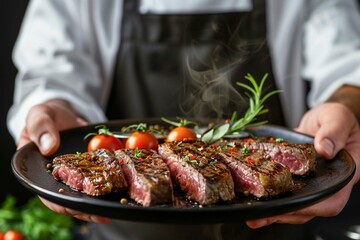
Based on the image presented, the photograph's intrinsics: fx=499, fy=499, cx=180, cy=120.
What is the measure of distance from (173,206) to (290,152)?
663 millimetres

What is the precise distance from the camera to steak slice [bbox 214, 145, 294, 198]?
71.5 inches

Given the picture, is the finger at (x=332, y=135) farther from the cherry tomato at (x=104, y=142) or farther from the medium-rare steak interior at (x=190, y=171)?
the cherry tomato at (x=104, y=142)

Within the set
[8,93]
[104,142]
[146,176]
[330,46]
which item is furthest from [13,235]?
[330,46]

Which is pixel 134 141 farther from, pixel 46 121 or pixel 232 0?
pixel 232 0

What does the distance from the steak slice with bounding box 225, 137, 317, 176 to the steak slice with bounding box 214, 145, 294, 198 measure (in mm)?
114

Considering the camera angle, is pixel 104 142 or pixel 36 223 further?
pixel 36 223

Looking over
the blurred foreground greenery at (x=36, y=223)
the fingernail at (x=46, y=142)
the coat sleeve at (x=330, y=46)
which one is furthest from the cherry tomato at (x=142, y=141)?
the blurred foreground greenery at (x=36, y=223)

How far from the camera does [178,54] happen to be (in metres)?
3.25

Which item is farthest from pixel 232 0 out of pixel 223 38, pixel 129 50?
pixel 129 50

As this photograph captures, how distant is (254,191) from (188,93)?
3.79 feet

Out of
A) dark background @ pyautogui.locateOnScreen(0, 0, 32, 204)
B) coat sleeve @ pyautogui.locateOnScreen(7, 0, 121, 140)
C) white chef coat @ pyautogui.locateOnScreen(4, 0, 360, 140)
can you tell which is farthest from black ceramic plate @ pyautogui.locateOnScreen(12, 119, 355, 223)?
dark background @ pyautogui.locateOnScreen(0, 0, 32, 204)

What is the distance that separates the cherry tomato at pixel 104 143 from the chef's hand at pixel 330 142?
771 millimetres

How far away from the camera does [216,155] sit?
81.3 inches

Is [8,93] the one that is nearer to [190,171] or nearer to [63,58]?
[63,58]
